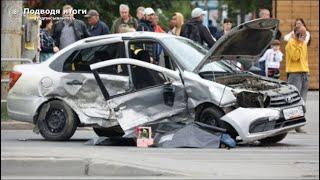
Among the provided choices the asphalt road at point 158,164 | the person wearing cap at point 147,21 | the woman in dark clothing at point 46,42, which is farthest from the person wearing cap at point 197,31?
the asphalt road at point 158,164

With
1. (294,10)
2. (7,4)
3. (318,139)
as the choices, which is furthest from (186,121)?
(294,10)

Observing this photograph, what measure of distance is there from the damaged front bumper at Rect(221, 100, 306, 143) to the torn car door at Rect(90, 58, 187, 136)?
861mm

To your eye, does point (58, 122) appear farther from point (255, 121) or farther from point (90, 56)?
point (255, 121)

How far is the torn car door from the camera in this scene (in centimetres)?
1313

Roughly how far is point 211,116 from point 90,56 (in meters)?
2.31

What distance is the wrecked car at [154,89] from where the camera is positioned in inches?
507

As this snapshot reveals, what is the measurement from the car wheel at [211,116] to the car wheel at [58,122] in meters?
2.07

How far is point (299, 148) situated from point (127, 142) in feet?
8.91

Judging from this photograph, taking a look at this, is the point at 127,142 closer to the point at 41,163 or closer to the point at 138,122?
the point at 138,122

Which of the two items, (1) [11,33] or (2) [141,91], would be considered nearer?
(2) [141,91]

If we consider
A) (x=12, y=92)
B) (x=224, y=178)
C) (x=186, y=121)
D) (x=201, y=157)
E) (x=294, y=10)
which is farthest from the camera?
(x=294, y=10)

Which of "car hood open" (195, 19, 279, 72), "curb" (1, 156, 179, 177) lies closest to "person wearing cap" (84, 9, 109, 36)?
"car hood open" (195, 19, 279, 72)

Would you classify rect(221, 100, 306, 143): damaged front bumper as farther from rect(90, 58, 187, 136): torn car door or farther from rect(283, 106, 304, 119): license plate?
rect(90, 58, 187, 136): torn car door

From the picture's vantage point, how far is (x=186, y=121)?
13.1 metres
